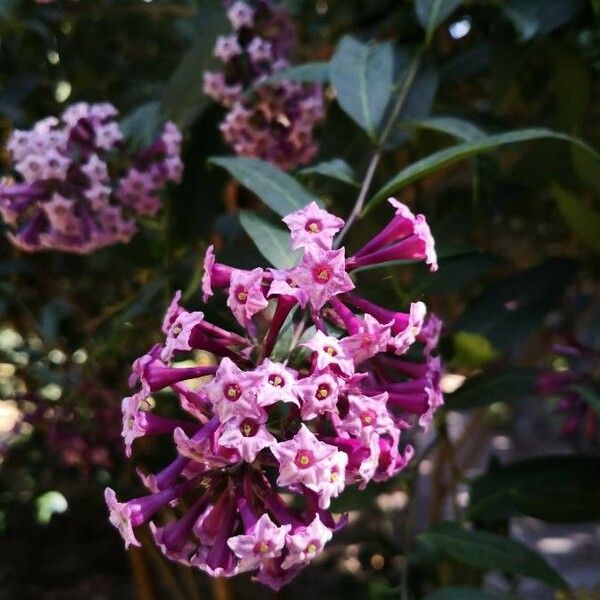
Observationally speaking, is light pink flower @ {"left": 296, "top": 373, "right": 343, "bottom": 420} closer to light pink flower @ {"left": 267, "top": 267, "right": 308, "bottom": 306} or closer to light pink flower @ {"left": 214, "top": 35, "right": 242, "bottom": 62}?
light pink flower @ {"left": 267, "top": 267, "right": 308, "bottom": 306}

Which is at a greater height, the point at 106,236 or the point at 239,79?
the point at 239,79

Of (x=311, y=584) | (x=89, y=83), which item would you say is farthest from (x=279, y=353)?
(x=311, y=584)

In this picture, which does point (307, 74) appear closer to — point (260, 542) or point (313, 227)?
point (313, 227)

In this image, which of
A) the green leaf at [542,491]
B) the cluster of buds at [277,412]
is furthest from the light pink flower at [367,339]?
the green leaf at [542,491]

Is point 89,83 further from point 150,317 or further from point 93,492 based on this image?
point 93,492

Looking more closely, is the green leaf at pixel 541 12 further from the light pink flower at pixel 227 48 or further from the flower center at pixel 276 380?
the flower center at pixel 276 380

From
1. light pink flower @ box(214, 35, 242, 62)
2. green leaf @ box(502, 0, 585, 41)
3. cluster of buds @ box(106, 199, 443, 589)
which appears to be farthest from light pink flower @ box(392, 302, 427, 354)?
light pink flower @ box(214, 35, 242, 62)
